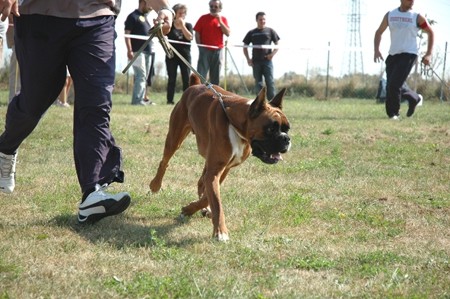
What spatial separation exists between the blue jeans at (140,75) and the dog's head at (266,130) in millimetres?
10317

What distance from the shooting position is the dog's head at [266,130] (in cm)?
492

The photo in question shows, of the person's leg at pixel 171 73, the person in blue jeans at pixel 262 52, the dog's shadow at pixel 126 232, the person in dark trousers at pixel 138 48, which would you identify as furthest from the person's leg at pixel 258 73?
the dog's shadow at pixel 126 232

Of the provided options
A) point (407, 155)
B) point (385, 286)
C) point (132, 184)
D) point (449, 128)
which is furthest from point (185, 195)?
point (449, 128)

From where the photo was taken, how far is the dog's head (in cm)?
492

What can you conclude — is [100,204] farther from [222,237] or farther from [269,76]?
[269,76]

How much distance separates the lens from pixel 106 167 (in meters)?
4.96

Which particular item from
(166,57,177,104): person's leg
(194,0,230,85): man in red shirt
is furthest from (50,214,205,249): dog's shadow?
(166,57,177,104): person's leg

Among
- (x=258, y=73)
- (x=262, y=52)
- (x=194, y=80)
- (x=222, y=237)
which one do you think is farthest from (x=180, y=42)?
(x=222, y=237)

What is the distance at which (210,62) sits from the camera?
54.1ft

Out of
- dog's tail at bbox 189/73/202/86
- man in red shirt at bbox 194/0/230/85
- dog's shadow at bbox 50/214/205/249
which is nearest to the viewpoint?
dog's shadow at bbox 50/214/205/249

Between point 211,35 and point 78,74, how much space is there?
1151 centimetres

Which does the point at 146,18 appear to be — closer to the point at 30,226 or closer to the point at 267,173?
the point at 267,173

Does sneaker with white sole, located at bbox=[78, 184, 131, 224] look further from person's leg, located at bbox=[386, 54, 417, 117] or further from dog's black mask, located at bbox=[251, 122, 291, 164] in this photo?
person's leg, located at bbox=[386, 54, 417, 117]

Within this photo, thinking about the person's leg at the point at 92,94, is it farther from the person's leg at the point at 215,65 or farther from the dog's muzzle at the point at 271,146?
the person's leg at the point at 215,65
